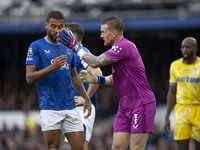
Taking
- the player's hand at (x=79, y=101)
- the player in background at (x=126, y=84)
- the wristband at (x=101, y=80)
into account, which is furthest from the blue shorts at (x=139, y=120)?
the player's hand at (x=79, y=101)

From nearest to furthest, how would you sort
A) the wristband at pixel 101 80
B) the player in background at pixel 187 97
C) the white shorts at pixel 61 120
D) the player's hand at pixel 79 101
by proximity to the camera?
the white shorts at pixel 61 120 < the wristband at pixel 101 80 < the player's hand at pixel 79 101 < the player in background at pixel 187 97

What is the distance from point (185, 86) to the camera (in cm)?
845

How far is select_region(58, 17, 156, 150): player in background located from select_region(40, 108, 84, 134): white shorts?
0.55 meters

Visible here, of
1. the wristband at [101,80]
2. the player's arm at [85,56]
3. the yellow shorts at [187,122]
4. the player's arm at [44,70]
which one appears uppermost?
the player's arm at [85,56]

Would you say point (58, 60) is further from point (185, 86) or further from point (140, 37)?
point (140, 37)

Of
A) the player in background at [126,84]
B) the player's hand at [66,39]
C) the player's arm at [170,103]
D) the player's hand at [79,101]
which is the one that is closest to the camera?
the player's hand at [66,39]

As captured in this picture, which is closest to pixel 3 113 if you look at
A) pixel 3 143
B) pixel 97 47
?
pixel 3 143

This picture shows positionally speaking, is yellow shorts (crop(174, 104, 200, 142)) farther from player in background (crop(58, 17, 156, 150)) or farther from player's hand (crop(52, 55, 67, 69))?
player's hand (crop(52, 55, 67, 69))

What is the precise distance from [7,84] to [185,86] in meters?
14.1

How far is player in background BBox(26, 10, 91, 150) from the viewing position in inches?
244

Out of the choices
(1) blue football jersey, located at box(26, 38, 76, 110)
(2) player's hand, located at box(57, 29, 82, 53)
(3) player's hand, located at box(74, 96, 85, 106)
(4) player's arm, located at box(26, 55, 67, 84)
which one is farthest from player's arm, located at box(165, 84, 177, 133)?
(4) player's arm, located at box(26, 55, 67, 84)

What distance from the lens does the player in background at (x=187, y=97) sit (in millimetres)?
8398

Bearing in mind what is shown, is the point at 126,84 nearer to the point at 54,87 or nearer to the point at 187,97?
the point at 54,87

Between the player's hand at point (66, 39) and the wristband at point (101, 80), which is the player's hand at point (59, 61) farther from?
the wristband at point (101, 80)
